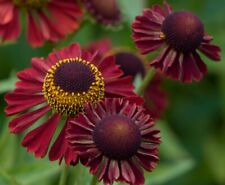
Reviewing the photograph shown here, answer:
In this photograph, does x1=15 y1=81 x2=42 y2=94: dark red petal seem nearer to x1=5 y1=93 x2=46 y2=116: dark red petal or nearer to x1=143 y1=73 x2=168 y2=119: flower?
A: x1=5 y1=93 x2=46 y2=116: dark red petal

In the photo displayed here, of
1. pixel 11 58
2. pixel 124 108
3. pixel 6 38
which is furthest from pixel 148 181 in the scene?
pixel 11 58

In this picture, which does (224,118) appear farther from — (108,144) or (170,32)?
(108,144)

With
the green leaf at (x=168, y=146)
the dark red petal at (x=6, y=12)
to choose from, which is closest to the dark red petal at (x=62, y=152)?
the dark red petal at (x=6, y=12)

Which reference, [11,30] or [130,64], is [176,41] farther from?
[11,30]

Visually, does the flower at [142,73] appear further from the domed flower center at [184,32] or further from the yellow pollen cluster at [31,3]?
the domed flower center at [184,32]

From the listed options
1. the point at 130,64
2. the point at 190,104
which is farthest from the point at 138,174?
the point at 190,104

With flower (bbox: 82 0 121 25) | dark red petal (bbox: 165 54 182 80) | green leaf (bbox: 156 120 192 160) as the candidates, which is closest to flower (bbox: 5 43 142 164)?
dark red petal (bbox: 165 54 182 80)
